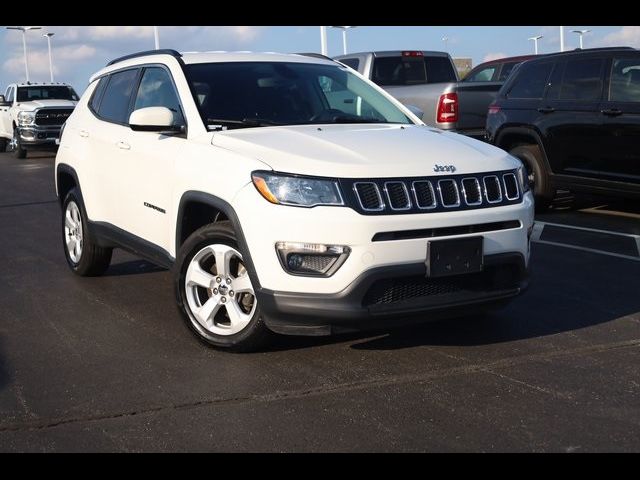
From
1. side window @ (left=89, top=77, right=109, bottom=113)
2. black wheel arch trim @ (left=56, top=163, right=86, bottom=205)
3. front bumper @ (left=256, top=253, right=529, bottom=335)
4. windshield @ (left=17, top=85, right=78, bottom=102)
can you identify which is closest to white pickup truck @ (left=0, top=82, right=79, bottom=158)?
windshield @ (left=17, top=85, right=78, bottom=102)

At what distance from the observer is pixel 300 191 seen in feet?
15.6

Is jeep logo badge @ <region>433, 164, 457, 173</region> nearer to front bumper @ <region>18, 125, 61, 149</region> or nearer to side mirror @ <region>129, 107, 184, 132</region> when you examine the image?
side mirror @ <region>129, 107, 184, 132</region>

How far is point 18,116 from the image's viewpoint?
23281mm

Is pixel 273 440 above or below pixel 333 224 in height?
below

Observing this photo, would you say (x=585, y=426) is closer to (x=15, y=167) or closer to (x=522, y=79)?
(x=522, y=79)

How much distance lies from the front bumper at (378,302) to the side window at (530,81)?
607 cm

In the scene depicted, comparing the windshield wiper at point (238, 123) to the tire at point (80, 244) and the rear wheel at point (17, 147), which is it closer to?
the tire at point (80, 244)

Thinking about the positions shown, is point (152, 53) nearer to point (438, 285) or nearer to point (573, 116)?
point (438, 285)

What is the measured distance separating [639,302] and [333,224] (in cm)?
280

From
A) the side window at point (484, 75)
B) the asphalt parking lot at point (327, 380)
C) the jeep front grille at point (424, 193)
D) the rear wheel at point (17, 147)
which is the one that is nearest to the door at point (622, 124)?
the asphalt parking lot at point (327, 380)

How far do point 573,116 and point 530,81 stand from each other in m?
0.98

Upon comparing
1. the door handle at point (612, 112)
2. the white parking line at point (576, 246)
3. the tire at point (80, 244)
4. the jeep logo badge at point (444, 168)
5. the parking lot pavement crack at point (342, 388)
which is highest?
the door handle at point (612, 112)

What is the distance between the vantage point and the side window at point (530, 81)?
34.9ft

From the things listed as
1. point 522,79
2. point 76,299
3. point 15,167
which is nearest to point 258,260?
point 76,299
